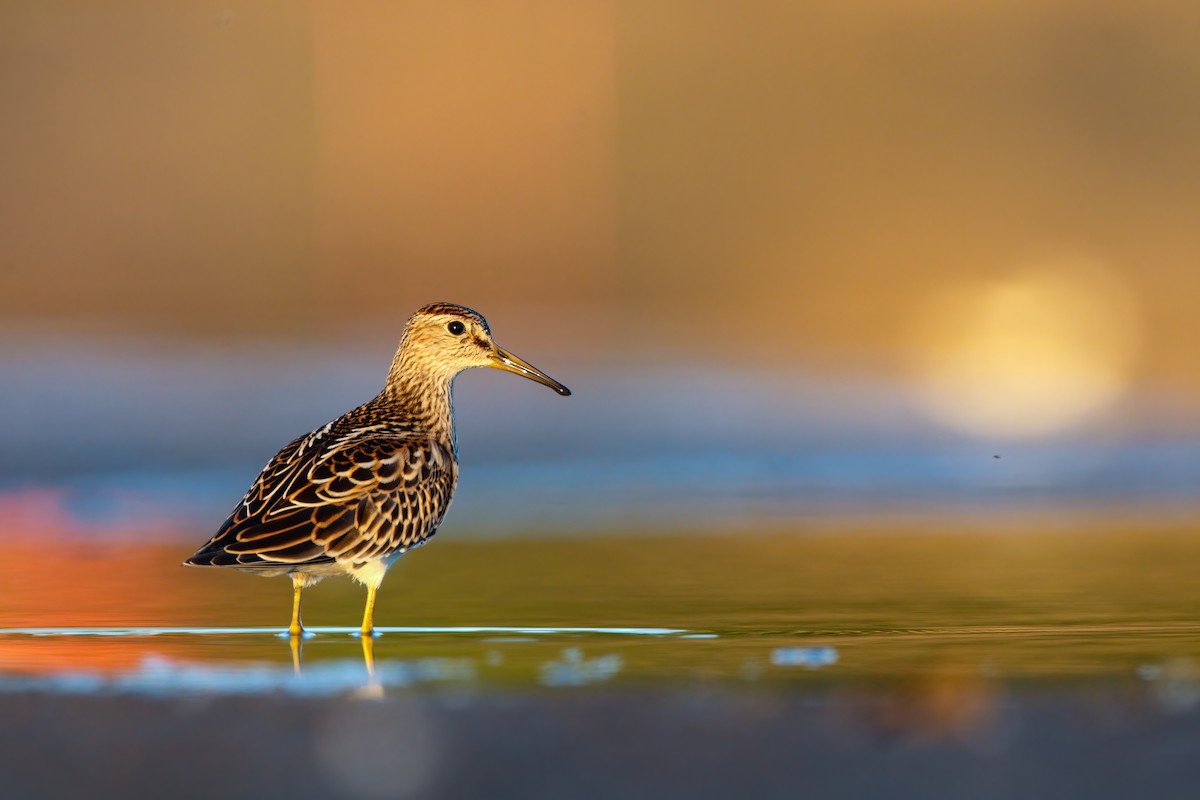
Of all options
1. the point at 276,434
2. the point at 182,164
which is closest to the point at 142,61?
the point at 182,164

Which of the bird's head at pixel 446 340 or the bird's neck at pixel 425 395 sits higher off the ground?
the bird's head at pixel 446 340

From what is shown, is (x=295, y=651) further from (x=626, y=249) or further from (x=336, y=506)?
(x=626, y=249)

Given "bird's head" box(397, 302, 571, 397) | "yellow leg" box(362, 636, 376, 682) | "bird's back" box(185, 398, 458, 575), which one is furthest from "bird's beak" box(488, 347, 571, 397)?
"yellow leg" box(362, 636, 376, 682)

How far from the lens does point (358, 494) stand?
11.2 metres

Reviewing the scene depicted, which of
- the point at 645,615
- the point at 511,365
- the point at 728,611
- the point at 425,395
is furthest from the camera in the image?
the point at 511,365

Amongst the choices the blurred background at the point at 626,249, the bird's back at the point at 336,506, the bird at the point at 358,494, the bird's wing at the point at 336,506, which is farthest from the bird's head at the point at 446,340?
the blurred background at the point at 626,249

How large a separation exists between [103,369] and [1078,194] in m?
24.1

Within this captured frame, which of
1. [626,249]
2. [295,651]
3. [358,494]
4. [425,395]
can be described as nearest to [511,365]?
[425,395]

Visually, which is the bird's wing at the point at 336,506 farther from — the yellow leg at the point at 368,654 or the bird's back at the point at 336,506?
the yellow leg at the point at 368,654

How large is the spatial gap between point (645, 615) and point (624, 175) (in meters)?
36.9

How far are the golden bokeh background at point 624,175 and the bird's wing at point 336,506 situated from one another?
17.1m

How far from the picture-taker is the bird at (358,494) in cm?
1088

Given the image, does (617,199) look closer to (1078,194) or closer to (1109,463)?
(1078,194)

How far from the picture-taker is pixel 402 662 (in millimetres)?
9875
